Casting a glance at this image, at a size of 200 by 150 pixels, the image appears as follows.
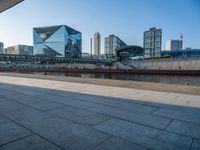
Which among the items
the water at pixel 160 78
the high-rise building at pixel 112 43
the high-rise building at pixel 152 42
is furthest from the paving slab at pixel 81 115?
the high-rise building at pixel 112 43

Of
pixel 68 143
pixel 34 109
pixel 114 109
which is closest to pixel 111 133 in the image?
pixel 68 143

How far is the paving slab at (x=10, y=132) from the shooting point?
118 inches

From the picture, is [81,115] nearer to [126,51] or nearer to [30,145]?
[30,145]

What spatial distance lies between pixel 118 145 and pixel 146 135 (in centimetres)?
78

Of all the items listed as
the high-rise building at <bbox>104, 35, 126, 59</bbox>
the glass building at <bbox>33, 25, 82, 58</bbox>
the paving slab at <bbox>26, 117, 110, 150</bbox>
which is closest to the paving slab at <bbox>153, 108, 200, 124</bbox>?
the paving slab at <bbox>26, 117, 110, 150</bbox>

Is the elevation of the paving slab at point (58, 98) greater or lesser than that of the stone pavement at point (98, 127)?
lesser

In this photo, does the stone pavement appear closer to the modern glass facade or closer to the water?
the water

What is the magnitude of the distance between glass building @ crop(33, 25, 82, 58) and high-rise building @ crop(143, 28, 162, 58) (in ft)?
195

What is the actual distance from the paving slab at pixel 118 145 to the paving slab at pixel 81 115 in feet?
3.34

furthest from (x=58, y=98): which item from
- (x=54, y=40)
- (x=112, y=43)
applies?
(x=112, y=43)

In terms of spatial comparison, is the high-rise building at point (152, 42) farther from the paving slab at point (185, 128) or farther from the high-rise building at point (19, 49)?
the paving slab at point (185, 128)

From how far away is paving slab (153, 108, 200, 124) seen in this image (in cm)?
434

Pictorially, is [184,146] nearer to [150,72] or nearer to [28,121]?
[28,121]

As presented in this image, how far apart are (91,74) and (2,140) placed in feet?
82.7
